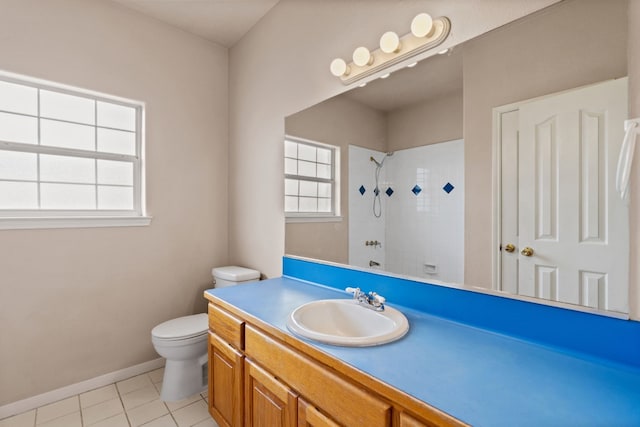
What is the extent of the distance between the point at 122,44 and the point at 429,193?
96.6 inches

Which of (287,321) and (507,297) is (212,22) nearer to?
(287,321)

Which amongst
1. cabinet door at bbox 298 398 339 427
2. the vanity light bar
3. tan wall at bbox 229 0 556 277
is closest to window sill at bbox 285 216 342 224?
tan wall at bbox 229 0 556 277

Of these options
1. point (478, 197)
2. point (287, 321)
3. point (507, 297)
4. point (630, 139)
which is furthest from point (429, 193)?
point (287, 321)

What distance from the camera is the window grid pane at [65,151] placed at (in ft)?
6.47

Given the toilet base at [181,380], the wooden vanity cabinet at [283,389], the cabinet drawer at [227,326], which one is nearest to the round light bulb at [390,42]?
the wooden vanity cabinet at [283,389]

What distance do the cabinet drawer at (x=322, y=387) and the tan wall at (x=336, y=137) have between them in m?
0.66

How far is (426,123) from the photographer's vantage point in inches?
54.1

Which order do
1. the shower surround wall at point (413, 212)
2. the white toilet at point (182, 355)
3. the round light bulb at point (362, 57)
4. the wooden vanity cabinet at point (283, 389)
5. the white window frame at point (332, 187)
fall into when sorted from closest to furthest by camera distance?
the wooden vanity cabinet at point (283, 389) → the shower surround wall at point (413, 212) → the round light bulb at point (362, 57) → the white window frame at point (332, 187) → the white toilet at point (182, 355)

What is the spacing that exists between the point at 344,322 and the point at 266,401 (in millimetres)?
452

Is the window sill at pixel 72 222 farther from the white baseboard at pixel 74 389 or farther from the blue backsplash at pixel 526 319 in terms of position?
the blue backsplash at pixel 526 319

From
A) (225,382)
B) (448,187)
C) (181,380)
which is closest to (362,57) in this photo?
(448,187)

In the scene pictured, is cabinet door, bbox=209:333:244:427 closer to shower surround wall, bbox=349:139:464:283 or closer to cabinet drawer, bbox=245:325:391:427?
cabinet drawer, bbox=245:325:391:427

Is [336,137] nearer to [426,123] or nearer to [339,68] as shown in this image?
[339,68]

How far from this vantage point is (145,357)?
244 centimetres
